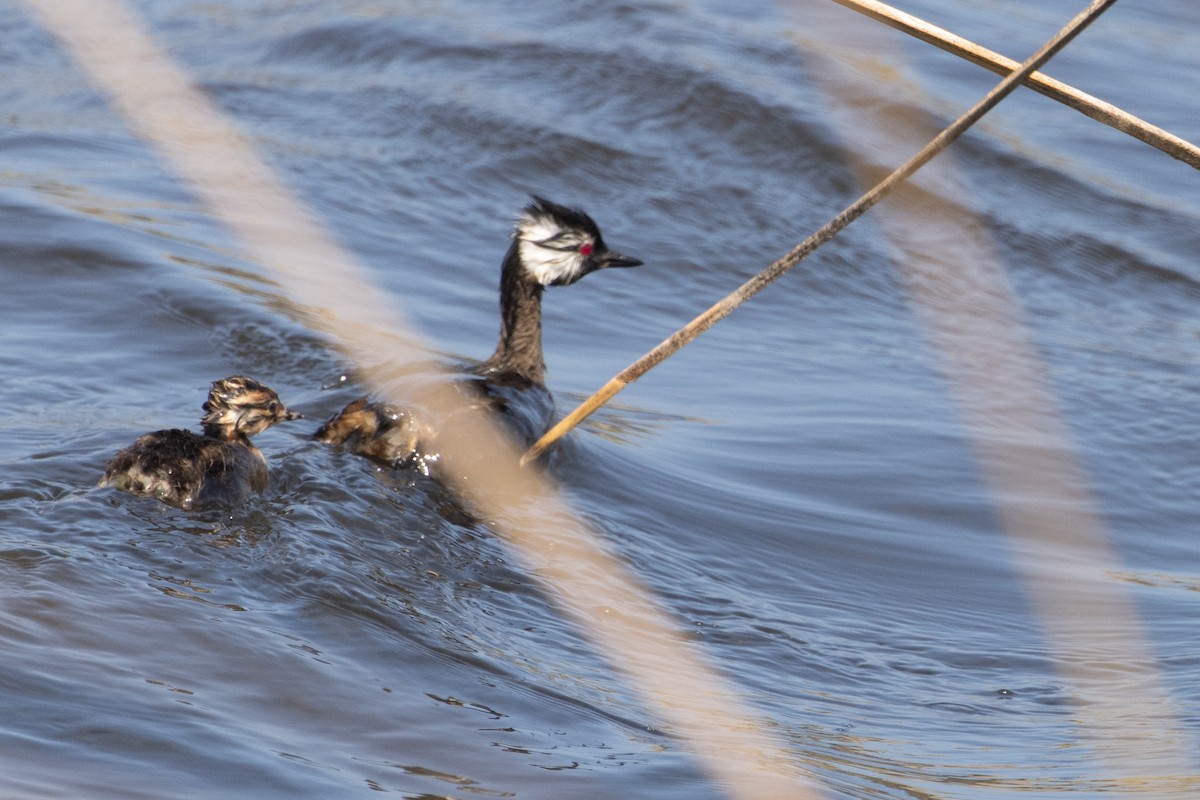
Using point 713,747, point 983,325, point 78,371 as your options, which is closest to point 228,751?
point 713,747

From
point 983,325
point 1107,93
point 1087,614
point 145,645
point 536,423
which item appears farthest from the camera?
point 1107,93

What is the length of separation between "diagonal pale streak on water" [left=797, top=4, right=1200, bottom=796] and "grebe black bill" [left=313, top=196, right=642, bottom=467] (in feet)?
6.46

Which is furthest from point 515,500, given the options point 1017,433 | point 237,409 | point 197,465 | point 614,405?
point 1017,433

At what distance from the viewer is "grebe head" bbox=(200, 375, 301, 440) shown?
607 centimetres

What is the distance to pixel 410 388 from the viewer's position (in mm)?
6867

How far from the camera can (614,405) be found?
8.36 metres

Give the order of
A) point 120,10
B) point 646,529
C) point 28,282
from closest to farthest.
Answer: point 120,10, point 646,529, point 28,282

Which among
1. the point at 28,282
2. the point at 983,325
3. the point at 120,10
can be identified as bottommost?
the point at 983,325

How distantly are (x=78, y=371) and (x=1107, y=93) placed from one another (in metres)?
8.31

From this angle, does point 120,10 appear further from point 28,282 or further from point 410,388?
point 28,282

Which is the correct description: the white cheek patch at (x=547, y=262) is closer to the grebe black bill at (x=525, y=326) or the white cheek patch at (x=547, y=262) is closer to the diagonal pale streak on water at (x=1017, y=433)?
the grebe black bill at (x=525, y=326)

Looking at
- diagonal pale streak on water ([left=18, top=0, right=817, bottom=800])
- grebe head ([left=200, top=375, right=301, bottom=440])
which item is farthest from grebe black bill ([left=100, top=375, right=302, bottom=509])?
diagonal pale streak on water ([left=18, top=0, right=817, bottom=800])

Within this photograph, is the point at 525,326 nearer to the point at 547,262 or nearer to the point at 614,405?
the point at 547,262

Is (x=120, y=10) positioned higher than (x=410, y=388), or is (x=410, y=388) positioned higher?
(x=120, y=10)
